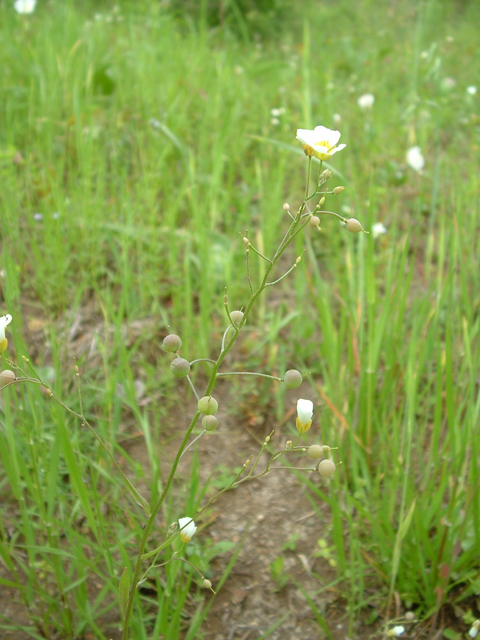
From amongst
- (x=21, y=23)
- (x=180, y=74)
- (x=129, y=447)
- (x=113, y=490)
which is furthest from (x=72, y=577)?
(x=21, y=23)

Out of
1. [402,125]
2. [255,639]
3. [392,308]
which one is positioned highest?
[402,125]

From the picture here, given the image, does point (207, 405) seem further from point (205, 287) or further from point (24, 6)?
point (24, 6)

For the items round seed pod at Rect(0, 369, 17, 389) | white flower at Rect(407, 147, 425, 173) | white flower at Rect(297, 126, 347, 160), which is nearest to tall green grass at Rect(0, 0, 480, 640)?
white flower at Rect(407, 147, 425, 173)

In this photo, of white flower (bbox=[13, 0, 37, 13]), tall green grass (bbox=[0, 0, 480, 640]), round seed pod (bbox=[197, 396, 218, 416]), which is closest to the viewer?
round seed pod (bbox=[197, 396, 218, 416])

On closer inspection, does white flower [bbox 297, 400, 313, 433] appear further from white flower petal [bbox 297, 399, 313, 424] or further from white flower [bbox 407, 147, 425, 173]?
white flower [bbox 407, 147, 425, 173]

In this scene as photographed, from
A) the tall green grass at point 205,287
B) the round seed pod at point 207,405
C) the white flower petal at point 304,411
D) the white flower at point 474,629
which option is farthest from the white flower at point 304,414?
the white flower at point 474,629

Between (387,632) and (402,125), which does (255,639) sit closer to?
(387,632)

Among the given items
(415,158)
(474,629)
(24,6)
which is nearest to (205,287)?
(474,629)
